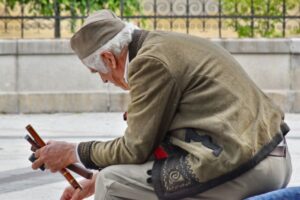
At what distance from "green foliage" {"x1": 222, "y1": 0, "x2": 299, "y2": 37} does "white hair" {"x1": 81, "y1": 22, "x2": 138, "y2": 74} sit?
7768 millimetres

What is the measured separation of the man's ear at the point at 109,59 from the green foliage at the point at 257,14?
7.77 m

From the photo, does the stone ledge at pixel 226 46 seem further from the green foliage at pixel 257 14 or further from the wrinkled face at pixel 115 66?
the wrinkled face at pixel 115 66

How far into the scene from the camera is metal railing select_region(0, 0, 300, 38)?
12125 mm

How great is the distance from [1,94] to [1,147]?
2159 millimetres

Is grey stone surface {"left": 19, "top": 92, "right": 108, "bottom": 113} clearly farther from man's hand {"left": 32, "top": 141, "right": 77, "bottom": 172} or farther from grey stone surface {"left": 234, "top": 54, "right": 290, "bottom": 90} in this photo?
man's hand {"left": 32, "top": 141, "right": 77, "bottom": 172}

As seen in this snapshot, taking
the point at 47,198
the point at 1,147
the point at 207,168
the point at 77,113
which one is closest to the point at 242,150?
the point at 207,168

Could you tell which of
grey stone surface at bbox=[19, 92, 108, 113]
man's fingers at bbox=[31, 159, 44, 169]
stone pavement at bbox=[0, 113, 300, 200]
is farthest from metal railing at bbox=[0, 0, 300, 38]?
man's fingers at bbox=[31, 159, 44, 169]

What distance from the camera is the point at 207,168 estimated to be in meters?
4.36

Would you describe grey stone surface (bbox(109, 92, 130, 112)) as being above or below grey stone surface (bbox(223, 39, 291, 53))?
below

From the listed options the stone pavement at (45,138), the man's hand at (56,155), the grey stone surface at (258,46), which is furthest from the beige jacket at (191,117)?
the grey stone surface at (258,46)

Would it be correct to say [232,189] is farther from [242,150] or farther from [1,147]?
[1,147]

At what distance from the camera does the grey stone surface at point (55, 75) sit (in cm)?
1162

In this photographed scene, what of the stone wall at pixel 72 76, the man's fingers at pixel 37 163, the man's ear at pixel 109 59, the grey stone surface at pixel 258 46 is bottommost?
the stone wall at pixel 72 76

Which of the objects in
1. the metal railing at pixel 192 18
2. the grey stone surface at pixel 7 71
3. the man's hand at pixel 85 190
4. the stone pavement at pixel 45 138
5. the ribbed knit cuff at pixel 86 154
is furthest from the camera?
the metal railing at pixel 192 18
